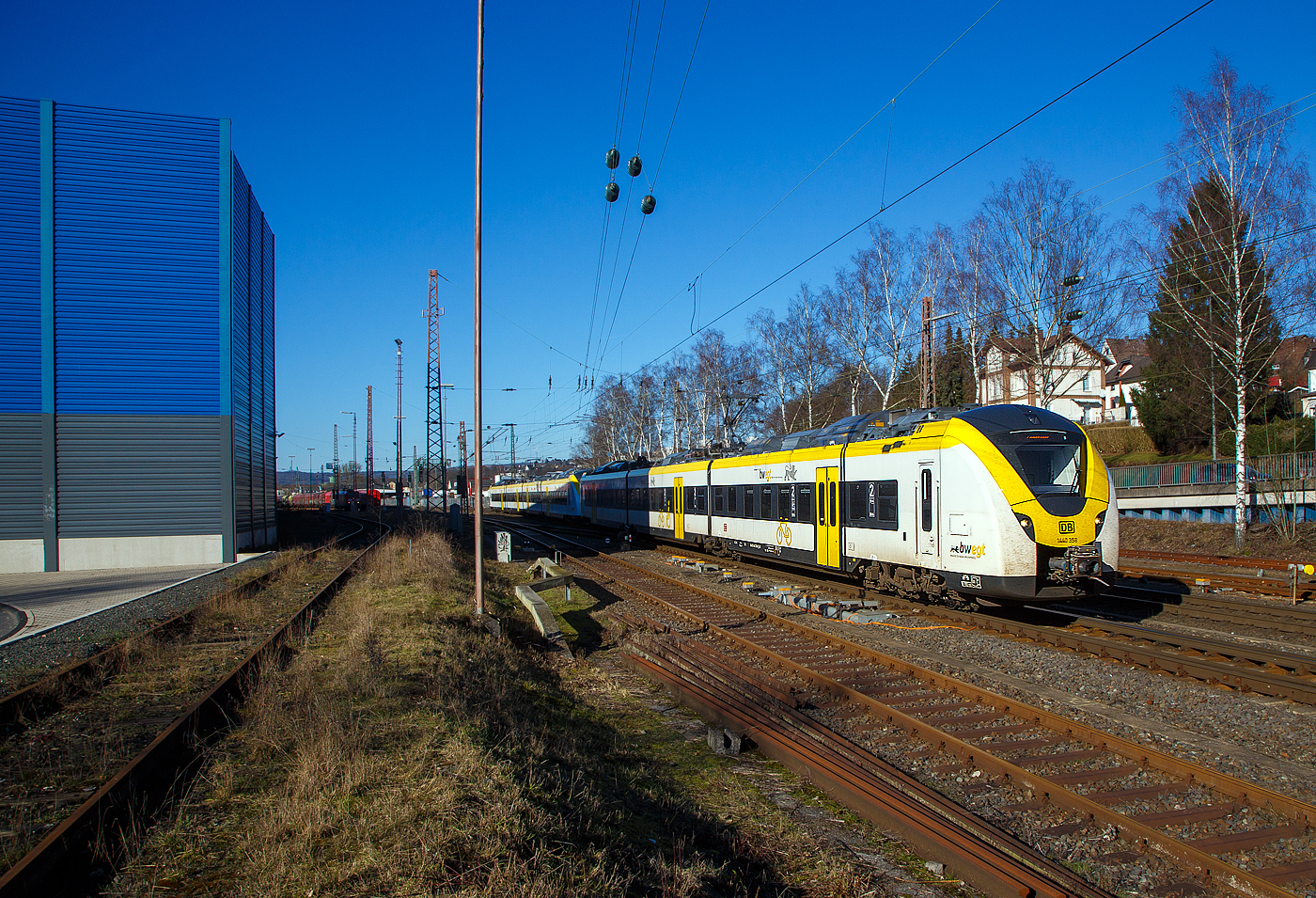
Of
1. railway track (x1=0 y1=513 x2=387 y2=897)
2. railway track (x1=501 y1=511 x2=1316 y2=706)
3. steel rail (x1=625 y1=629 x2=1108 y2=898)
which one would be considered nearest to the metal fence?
railway track (x1=501 y1=511 x2=1316 y2=706)

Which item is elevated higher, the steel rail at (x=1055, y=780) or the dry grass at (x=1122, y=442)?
the dry grass at (x=1122, y=442)

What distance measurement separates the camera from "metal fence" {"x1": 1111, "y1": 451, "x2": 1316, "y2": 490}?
22.5m

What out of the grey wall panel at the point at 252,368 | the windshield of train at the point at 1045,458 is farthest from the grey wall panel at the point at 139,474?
the windshield of train at the point at 1045,458

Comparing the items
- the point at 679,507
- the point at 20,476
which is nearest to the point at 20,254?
the point at 20,476

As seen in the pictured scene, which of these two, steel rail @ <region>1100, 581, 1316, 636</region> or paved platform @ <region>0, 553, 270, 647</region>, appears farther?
paved platform @ <region>0, 553, 270, 647</region>

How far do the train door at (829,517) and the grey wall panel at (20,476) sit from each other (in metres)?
20.0

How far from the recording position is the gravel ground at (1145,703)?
584 centimetres

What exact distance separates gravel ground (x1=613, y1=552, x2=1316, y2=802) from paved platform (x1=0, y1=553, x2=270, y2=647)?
12944 millimetres

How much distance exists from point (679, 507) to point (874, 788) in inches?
732

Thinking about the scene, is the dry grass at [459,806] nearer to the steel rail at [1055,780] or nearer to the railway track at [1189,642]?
the steel rail at [1055,780]

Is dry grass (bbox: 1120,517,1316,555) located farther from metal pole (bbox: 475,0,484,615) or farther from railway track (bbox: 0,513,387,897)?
railway track (bbox: 0,513,387,897)

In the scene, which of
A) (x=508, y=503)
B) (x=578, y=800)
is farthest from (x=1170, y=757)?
(x=508, y=503)

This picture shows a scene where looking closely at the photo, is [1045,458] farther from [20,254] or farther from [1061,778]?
[20,254]

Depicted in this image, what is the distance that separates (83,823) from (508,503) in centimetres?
5974
